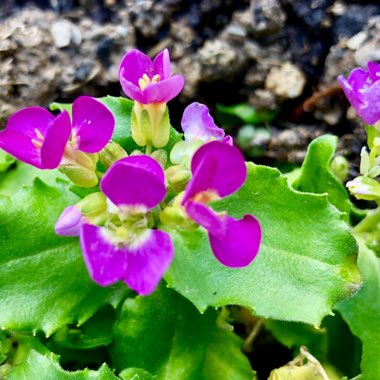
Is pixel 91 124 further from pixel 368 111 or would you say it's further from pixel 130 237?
pixel 368 111

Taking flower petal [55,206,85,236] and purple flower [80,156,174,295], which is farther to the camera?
flower petal [55,206,85,236]

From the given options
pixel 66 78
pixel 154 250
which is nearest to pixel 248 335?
pixel 154 250

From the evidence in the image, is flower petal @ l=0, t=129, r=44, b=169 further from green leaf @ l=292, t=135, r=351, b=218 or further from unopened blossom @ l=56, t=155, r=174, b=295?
green leaf @ l=292, t=135, r=351, b=218

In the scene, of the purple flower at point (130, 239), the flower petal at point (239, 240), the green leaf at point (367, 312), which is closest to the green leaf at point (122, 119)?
the purple flower at point (130, 239)

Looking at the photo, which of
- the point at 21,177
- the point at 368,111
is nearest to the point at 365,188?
the point at 368,111

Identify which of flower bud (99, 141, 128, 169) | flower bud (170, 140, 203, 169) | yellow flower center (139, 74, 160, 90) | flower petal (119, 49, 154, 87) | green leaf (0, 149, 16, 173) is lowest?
green leaf (0, 149, 16, 173)

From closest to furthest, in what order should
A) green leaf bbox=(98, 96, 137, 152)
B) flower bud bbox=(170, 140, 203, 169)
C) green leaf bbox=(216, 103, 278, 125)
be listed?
flower bud bbox=(170, 140, 203, 169) → green leaf bbox=(98, 96, 137, 152) → green leaf bbox=(216, 103, 278, 125)

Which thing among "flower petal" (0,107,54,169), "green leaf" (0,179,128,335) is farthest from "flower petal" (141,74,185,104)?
"green leaf" (0,179,128,335)
